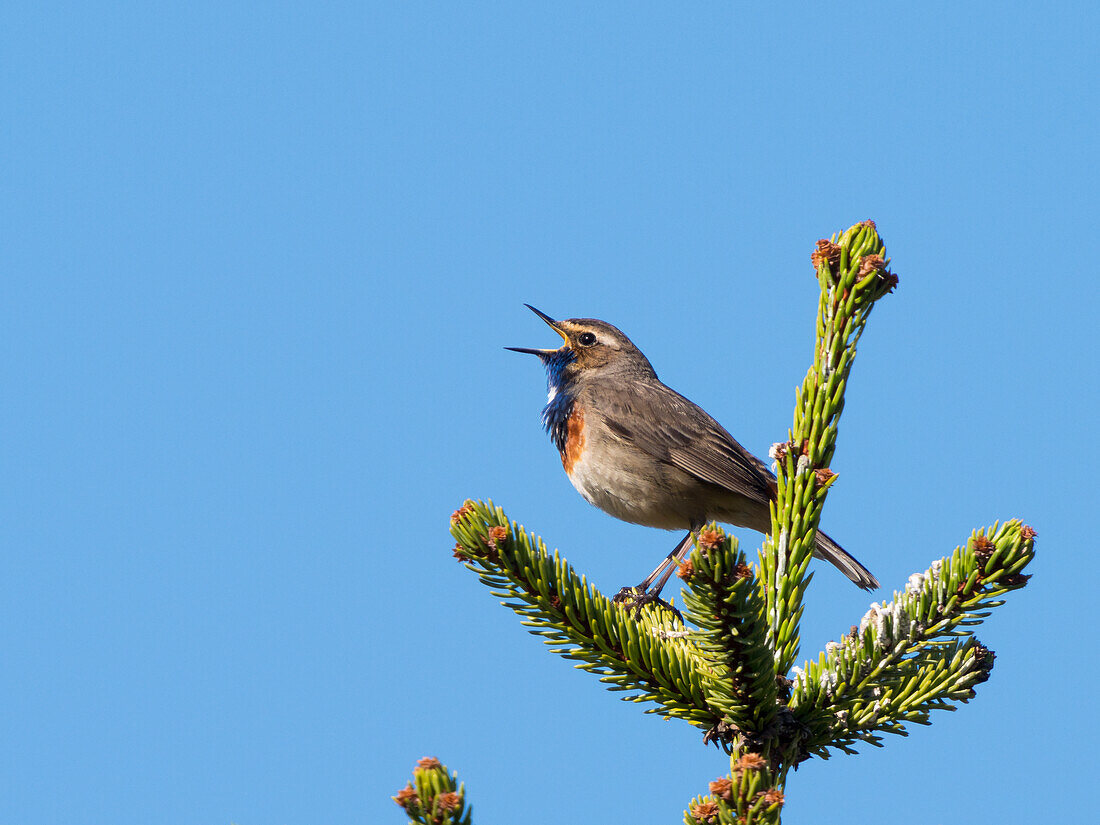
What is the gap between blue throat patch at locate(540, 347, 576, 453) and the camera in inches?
326

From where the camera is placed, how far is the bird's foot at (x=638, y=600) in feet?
16.3

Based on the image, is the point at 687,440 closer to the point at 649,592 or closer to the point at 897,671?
the point at 649,592

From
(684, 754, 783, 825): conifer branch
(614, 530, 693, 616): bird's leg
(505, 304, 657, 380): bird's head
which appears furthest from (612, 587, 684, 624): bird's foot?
(505, 304, 657, 380): bird's head

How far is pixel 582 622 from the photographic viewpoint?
360cm

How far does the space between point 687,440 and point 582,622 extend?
14.4 ft

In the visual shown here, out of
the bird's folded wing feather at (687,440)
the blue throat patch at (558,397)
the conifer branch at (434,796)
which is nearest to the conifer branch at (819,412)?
the conifer branch at (434,796)

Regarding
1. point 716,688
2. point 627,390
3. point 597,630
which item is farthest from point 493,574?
point 627,390

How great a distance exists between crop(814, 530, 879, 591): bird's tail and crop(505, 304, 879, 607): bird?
11 millimetres

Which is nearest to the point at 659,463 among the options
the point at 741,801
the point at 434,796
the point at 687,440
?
the point at 687,440

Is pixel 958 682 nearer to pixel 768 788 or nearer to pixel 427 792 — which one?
pixel 768 788

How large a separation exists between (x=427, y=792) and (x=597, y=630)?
145 centimetres

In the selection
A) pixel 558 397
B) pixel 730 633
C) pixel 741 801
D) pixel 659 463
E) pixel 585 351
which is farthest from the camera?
pixel 585 351

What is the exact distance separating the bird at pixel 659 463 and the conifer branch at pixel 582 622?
138 inches

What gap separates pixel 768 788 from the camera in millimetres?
2605
